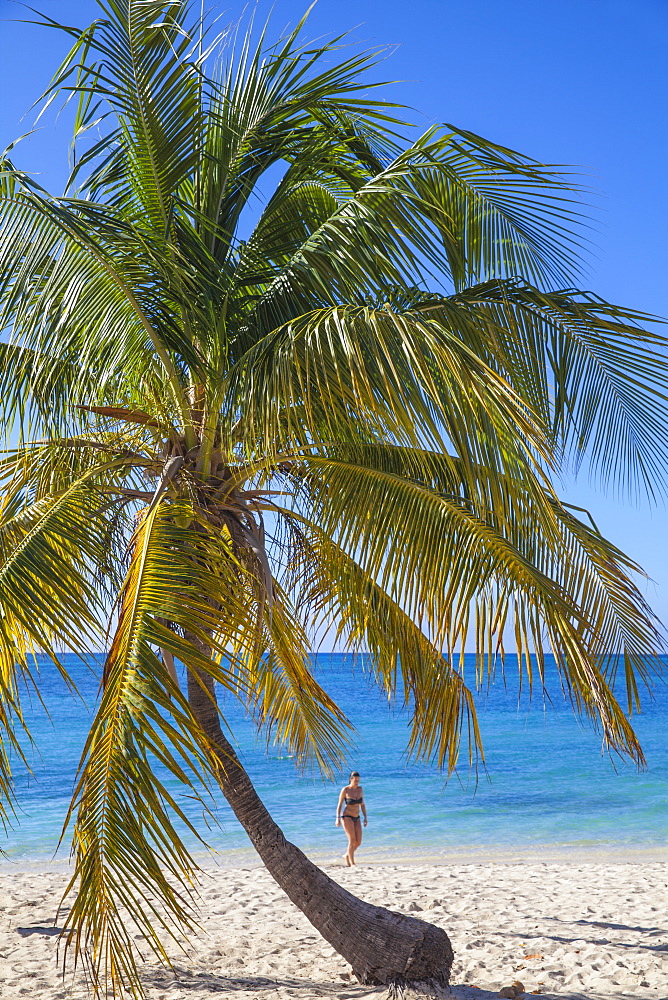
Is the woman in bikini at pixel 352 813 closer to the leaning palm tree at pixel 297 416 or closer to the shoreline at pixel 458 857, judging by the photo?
the shoreline at pixel 458 857

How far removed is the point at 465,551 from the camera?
4164 mm

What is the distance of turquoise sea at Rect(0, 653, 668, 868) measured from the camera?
1414 centimetres

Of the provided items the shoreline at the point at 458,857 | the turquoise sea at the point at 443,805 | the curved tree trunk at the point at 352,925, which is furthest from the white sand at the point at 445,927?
the shoreline at the point at 458,857

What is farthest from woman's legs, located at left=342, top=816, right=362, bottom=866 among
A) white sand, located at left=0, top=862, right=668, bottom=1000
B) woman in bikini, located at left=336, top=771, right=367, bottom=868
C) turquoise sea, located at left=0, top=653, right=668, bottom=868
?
turquoise sea, located at left=0, top=653, right=668, bottom=868

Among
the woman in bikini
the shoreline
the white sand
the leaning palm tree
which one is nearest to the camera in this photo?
the leaning palm tree

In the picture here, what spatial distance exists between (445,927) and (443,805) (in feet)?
37.9

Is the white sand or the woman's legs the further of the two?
the woman's legs

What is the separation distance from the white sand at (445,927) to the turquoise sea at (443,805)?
145 centimetres

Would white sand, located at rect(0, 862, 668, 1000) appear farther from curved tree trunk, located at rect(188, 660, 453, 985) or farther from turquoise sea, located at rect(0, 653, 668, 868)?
turquoise sea, located at rect(0, 653, 668, 868)

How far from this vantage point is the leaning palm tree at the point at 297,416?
3.56 m

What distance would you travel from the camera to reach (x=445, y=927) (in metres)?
7.62

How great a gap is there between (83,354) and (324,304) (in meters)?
1.31

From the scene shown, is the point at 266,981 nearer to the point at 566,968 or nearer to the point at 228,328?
the point at 566,968

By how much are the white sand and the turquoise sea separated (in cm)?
145
